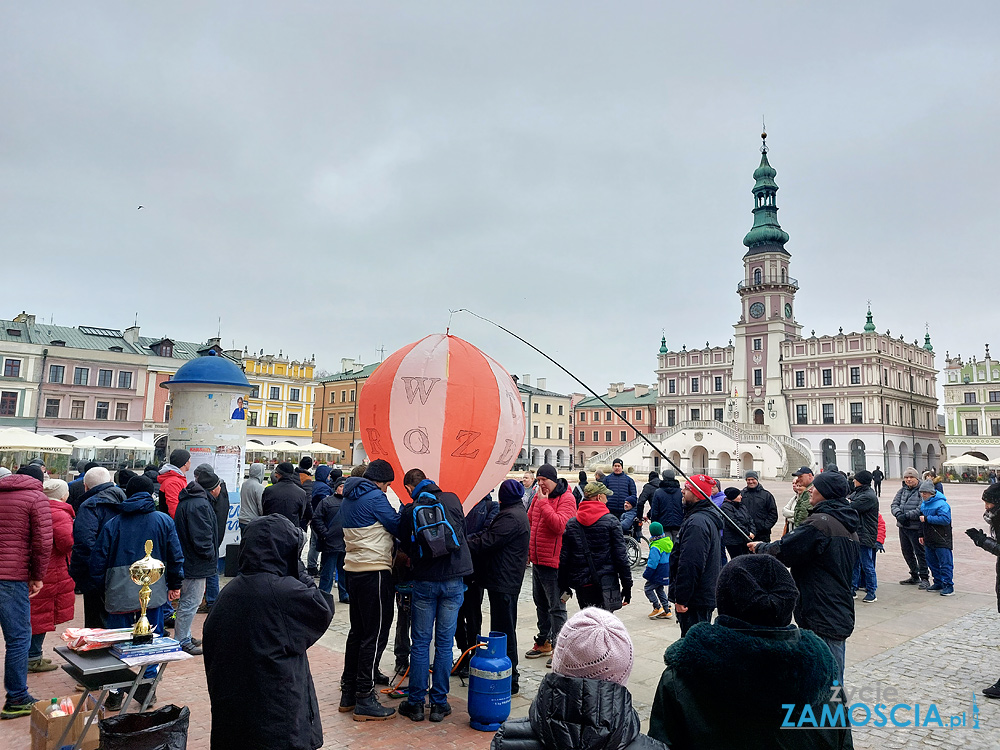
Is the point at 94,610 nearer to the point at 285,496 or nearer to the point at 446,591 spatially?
Result: the point at 285,496

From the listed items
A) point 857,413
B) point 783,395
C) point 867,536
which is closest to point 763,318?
point 783,395

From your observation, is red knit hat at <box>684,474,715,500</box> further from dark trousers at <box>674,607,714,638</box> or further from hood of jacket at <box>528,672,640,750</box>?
hood of jacket at <box>528,672,640,750</box>

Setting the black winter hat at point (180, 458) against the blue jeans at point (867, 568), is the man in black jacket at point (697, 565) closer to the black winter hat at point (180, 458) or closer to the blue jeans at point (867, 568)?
the blue jeans at point (867, 568)

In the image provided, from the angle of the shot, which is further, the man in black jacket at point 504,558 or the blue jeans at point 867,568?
the blue jeans at point 867,568

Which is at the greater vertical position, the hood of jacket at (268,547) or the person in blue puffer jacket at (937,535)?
the hood of jacket at (268,547)

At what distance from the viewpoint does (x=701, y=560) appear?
569cm

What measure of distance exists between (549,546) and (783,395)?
63.2 metres

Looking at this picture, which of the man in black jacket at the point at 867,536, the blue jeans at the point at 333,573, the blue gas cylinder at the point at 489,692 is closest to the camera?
the blue gas cylinder at the point at 489,692

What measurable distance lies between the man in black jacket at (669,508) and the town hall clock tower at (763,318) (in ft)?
188

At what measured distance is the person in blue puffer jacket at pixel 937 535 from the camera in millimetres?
10406

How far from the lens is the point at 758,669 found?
2.32 metres

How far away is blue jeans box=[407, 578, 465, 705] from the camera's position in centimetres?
526

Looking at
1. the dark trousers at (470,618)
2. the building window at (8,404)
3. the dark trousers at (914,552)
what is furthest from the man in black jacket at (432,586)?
the building window at (8,404)

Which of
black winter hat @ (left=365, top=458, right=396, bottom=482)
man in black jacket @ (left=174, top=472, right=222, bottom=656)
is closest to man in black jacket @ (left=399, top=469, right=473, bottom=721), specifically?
black winter hat @ (left=365, top=458, right=396, bottom=482)
